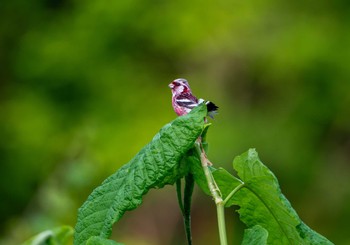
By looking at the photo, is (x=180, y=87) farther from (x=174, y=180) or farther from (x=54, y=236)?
(x=54, y=236)

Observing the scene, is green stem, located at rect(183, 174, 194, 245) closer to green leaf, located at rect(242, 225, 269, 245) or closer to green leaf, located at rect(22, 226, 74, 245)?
green leaf, located at rect(242, 225, 269, 245)

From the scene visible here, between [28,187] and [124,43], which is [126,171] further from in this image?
[124,43]

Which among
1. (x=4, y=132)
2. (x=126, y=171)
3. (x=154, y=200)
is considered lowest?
(x=126, y=171)

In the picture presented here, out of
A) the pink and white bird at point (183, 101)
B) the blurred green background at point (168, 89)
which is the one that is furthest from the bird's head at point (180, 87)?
the blurred green background at point (168, 89)

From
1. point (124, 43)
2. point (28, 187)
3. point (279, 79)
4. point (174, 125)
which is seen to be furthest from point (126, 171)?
point (279, 79)

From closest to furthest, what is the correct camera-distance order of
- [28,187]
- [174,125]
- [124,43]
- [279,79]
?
[174,125]
[28,187]
[124,43]
[279,79]

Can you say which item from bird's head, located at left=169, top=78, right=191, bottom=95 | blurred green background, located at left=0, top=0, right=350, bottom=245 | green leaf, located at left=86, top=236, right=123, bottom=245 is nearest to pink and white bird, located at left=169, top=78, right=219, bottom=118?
bird's head, located at left=169, top=78, right=191, bottom=95
